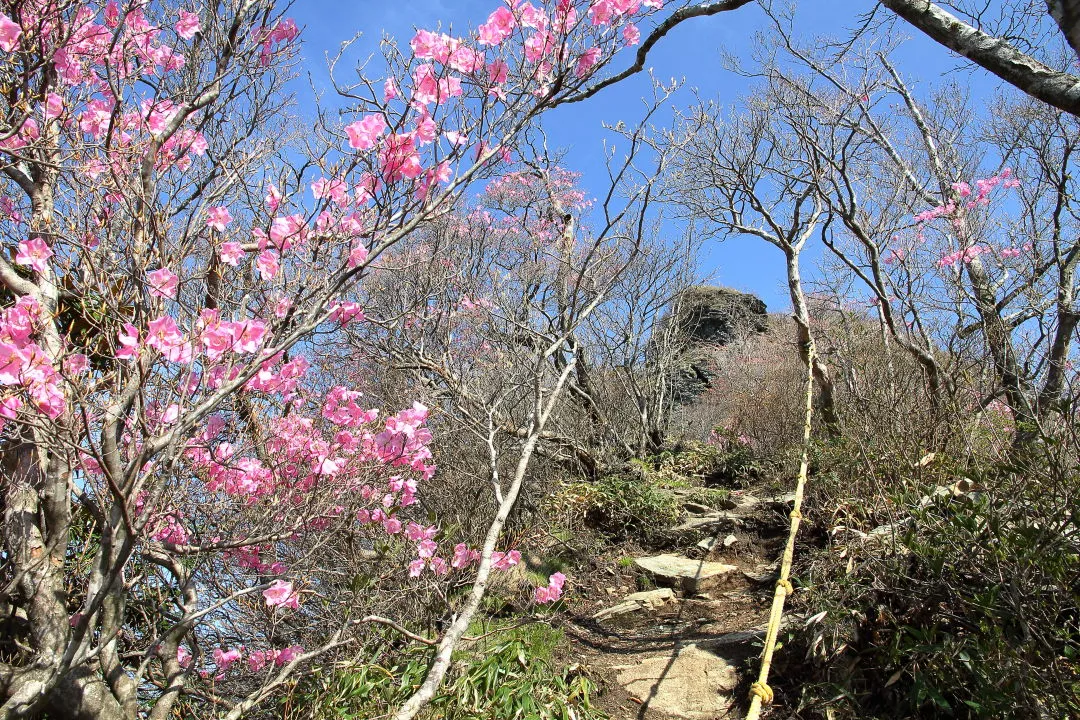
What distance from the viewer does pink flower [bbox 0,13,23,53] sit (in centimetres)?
239

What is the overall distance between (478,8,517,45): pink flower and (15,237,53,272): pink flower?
1.87 m

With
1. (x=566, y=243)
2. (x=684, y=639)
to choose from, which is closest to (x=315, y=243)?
(x=684, y=639)

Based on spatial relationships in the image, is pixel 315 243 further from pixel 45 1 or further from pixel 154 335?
pixel 45 1

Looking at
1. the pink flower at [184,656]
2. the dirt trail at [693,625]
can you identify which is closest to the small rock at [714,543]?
the dirt trail at [693,625]

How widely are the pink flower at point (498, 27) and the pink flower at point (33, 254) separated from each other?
187 cm

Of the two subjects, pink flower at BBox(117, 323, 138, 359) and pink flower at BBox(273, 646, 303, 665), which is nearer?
pink flower at BBox(117, 323, 138, 359)

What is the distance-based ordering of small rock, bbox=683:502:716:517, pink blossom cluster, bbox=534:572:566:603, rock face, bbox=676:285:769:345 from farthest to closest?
rock face, bbox=676:285:769:345
small rock, bbox=683:502:716:517
pink blossom cluster, bbox=534:572:566:603

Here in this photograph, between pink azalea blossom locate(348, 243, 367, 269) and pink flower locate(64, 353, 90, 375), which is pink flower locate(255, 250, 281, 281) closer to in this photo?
pink azalea blossom locate(348, 243, 367, 269)

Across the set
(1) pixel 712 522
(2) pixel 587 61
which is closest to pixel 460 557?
(2) pixel 587 61

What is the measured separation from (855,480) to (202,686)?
4.07m

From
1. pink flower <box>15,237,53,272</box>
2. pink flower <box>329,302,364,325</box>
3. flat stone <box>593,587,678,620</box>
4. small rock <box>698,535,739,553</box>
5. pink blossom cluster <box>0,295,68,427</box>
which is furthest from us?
small rock <box>698,535,739,553</box>

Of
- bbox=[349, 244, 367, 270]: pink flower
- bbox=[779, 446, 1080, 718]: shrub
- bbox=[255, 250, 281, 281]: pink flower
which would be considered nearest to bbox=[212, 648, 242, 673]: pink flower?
bbox=[255, 250, 281, 281]: pink flower

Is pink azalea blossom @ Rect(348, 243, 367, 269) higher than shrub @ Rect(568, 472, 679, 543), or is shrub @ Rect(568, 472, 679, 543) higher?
pink azalea blossom @ Rect(348, 243, 367, 269)

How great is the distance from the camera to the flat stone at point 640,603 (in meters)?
4.93
